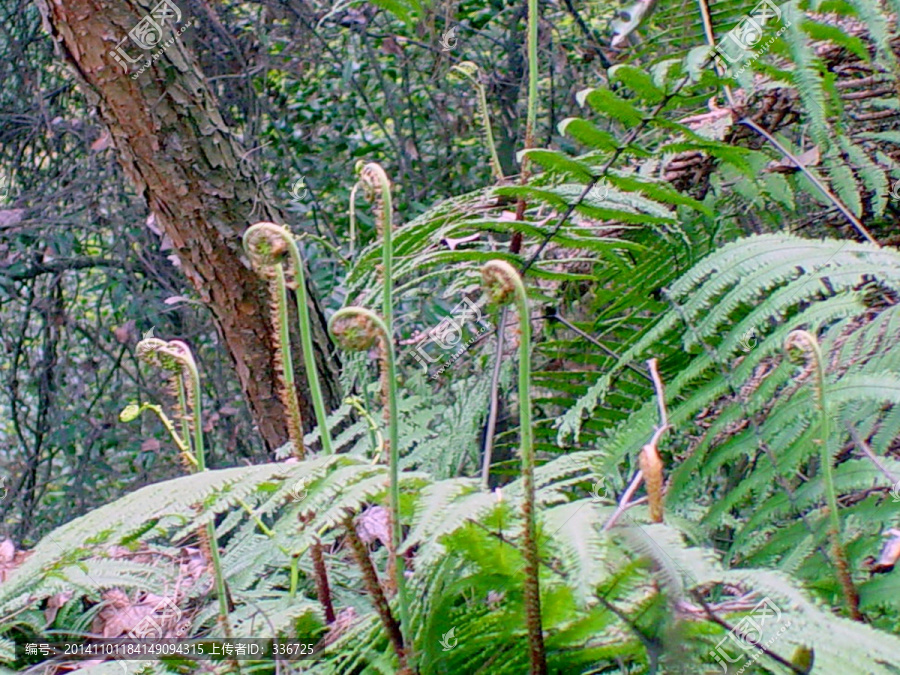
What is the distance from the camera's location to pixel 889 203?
163 centimetres

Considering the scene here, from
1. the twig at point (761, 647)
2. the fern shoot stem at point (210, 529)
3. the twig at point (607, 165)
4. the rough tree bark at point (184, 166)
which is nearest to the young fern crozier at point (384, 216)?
the fern shoot stem at point (210, 529)

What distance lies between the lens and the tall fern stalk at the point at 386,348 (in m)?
0.70

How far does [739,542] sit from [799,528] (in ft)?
0.24

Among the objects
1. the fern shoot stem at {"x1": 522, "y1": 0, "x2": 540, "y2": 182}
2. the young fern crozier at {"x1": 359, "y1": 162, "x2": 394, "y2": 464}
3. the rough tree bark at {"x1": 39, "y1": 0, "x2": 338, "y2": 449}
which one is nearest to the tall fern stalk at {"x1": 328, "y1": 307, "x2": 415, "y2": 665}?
the young fern crozier at {"x1": 359, "y1": 162, "x2": 394, "y2": 464}

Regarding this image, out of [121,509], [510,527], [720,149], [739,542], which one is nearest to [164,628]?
[121,509]

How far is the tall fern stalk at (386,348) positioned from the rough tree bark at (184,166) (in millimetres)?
1213

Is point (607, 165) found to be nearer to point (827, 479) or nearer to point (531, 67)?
point (531, 67)

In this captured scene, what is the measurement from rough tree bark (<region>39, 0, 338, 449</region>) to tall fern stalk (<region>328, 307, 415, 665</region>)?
1.21 meters

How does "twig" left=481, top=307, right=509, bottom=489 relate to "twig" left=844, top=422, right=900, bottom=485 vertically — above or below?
above

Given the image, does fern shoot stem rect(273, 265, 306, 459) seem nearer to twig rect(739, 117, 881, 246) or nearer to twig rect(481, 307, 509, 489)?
twig rect(481, 307, 509, 489)

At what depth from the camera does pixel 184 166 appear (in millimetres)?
1913

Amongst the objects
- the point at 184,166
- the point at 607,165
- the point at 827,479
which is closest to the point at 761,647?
the point at 827,479

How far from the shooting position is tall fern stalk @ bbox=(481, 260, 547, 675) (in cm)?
66

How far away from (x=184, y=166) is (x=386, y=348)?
1.34 metres
